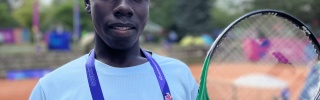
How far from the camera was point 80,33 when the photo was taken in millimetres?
32750

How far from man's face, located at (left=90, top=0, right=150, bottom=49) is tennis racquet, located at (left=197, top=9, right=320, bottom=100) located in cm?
34

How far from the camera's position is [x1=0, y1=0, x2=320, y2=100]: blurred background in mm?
15820

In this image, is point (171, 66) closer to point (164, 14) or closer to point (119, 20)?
point (119, 20)

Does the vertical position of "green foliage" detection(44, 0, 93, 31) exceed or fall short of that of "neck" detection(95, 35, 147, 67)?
it exceeds it

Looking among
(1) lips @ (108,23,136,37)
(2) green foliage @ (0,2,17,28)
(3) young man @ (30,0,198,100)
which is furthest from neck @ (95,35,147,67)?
(2) green foliage @ (0,2,17,28)

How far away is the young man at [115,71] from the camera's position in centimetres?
129

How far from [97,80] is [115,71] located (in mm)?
73

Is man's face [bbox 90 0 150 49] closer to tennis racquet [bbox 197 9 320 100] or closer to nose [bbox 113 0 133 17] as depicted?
nose [bbox 113 0 133 17]

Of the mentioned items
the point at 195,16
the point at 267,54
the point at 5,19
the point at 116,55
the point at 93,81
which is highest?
the point at 195,16

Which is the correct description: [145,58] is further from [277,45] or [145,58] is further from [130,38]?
[277,45]

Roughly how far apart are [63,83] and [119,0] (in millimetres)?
276

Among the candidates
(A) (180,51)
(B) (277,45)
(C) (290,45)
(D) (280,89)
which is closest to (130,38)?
(B) (277,45)

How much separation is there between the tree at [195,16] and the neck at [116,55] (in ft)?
91.4

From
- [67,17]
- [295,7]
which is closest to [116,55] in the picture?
[295,7]
